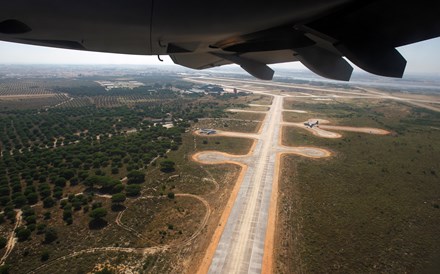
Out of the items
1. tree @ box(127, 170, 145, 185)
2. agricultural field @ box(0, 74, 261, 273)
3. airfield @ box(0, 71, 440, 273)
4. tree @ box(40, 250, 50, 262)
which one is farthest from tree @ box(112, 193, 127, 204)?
tree @ box(40, 250, 50, 262)

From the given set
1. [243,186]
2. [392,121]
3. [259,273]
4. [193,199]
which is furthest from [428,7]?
[392,121]

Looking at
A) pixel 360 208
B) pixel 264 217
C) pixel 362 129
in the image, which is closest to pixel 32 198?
pixel 264 217

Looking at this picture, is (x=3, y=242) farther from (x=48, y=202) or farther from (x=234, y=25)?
(x=234, y=25)

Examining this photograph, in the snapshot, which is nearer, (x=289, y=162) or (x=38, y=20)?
(x=38, y=20)

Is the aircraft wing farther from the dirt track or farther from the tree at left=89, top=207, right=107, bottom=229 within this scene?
the dirt track

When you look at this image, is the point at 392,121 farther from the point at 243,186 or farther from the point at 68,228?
the point at 68,228

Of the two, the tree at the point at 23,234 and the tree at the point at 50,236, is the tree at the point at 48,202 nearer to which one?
the tree at the point at 23,234

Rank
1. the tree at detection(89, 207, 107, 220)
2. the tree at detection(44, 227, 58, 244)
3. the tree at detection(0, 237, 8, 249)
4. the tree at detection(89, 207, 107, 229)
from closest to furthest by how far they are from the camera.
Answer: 1. the tree at detection(0, 237, 8, 249)
2. the tree at detection(44, 227, 58, 244)
3. the tree at detection(89, 207, 107, 229)
4. the tree at detection(89, 207, 107, 220)

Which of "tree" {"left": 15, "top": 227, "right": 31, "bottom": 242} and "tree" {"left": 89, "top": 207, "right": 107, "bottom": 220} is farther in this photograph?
"tree" {"left": 89, "top": 207, "right": 107, "bottom": 220}
